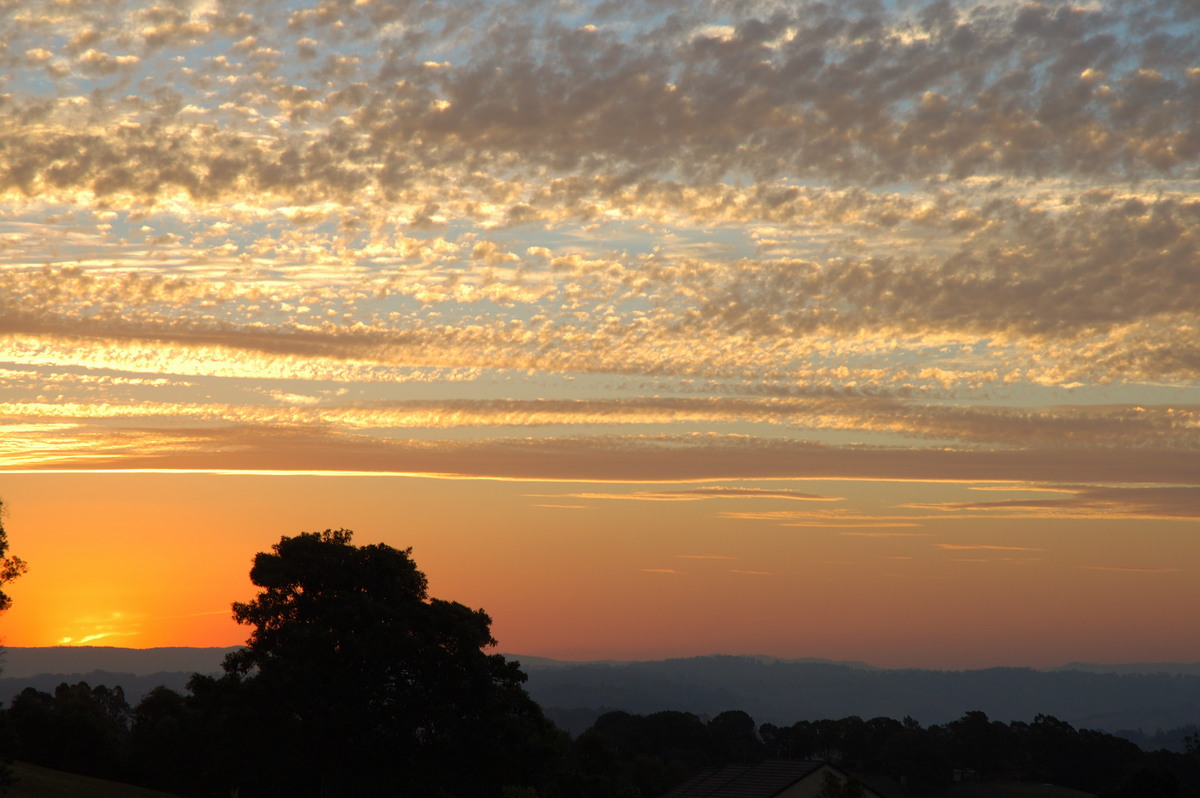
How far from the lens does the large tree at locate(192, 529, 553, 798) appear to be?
46.5 metres

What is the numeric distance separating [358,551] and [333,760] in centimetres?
880

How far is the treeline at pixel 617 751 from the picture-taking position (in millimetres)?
48000

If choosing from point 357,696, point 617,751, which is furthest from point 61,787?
point 617,751

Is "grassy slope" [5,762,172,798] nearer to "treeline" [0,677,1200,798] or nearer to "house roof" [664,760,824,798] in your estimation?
"treeline" [0,677,1200,798]

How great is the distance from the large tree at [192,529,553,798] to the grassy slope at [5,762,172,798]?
7.66 metres

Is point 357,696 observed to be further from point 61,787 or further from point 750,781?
point 750,781

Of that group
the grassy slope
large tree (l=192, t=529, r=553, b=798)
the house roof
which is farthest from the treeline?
the house roof

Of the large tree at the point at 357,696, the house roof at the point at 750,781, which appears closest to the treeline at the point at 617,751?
the large tree at the point at 357,696

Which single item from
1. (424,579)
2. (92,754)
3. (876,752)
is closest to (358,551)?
(424,579)

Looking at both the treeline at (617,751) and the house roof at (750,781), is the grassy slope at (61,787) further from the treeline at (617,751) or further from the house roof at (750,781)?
the house roof at (750,781)

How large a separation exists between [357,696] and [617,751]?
2112 inches

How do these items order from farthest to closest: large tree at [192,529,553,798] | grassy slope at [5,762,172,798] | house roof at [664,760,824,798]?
house roof at [664,760,824,798]
grassy slope at [5,762,172,798]
large tree at [192,529,553,798]

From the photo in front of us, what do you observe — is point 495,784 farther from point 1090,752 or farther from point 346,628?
point 1090,752

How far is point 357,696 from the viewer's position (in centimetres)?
4734
